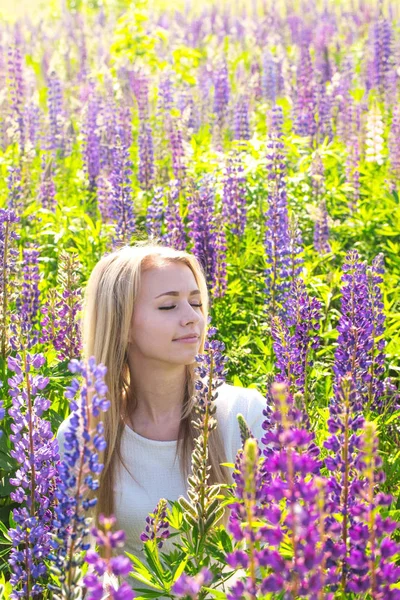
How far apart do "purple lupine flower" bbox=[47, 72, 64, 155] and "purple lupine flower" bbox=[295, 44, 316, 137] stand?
2239 mm

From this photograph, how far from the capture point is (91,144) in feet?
24.4

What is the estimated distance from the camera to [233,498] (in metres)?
2.21

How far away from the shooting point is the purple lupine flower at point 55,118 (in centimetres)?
834

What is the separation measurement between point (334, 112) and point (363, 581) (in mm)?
7700

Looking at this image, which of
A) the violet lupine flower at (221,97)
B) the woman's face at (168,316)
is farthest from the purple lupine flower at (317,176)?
the violet lupine flower at (221,97)

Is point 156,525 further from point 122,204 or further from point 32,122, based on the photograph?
point 32,122

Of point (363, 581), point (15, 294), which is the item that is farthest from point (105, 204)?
point (363, 581)

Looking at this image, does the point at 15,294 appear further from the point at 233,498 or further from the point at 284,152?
the point at 284,152

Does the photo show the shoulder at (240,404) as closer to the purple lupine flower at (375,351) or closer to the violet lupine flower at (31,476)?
the purple lupine flower at (375,351)

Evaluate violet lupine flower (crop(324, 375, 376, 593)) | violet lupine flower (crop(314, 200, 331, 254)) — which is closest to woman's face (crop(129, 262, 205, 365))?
violet lupine flower (crop(324, 375, 376, 593))

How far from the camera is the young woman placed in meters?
3.26

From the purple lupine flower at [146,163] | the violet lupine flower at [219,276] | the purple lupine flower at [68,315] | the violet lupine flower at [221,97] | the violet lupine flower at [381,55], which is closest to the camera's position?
the purple lupine flower at [68,315]

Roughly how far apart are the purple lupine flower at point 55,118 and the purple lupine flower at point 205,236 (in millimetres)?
3448

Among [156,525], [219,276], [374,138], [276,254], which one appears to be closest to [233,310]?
[219,276]
